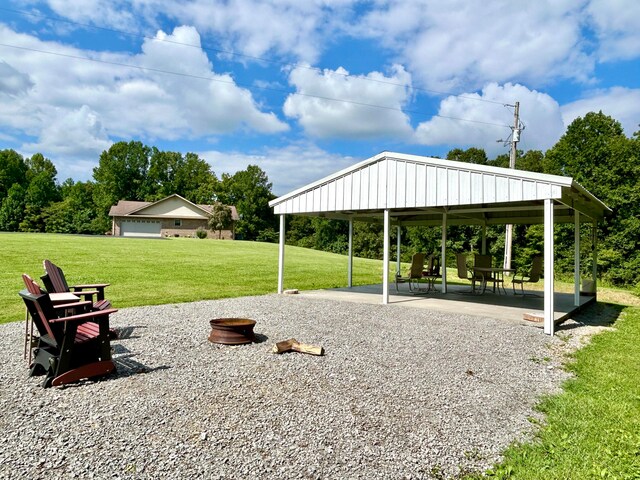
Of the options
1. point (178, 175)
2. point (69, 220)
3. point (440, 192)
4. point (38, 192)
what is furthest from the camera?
point (178, 175)

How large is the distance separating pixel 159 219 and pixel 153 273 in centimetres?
2717

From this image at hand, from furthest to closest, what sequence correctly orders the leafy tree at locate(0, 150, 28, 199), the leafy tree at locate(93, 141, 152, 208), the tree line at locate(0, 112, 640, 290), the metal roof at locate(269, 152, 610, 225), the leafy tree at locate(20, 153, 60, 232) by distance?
the leafy tree at locate(93, 141, 152, 208) → the leafy tree at locate(0, 150, 28, 199) → the leafy tree at locate(20, 153, 60, 232) → the tree line at locate(0, 112, 640, 290) → the metal roof at locate(269, 152, 610, 225)

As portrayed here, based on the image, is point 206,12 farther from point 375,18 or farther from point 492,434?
point 492,434

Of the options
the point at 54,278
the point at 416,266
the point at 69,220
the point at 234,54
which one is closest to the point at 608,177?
the point at 416,266

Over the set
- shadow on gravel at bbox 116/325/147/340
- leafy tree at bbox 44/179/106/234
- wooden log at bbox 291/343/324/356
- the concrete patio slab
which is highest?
leafy tree at bbox 44/179/106/234

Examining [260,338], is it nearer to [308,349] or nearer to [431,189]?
[308,349]

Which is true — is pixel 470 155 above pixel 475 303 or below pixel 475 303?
above

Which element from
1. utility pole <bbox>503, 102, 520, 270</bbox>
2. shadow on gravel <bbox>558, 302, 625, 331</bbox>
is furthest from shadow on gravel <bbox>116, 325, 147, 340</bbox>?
utility pole <bbox>503, 102, 520, 270</bbox>

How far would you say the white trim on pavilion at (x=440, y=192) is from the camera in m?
6.75

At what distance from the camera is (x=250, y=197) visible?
2031 inches

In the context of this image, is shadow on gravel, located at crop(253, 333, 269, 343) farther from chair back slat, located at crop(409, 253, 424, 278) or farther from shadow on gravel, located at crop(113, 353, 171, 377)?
chair back slat, located at crop(409, 253, 424, 278)

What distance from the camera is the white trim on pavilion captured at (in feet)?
22.1

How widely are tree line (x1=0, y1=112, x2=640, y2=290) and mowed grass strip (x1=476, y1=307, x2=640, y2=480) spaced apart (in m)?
15.6

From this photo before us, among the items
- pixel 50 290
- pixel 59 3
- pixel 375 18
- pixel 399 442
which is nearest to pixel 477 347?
pixel 399 442
